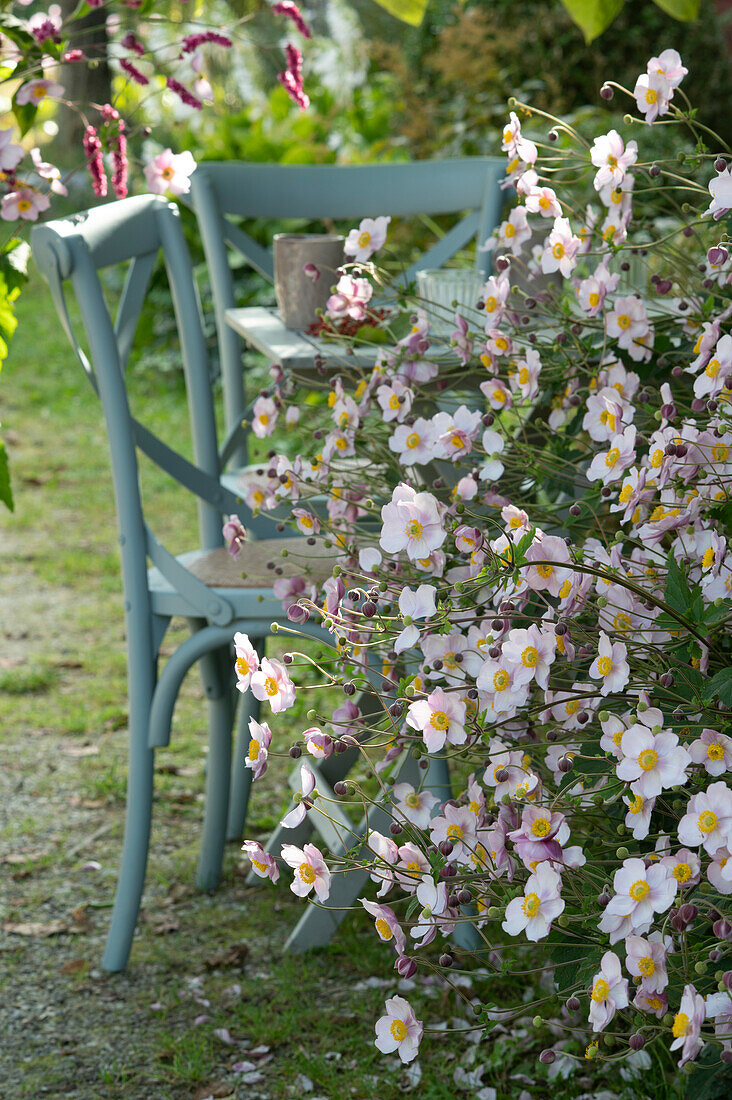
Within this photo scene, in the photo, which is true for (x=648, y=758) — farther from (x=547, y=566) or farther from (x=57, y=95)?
(x=57, y=95)

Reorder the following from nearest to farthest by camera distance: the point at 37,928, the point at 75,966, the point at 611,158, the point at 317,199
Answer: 1. the point at 611,158
2. the point at 75,966
3. the point at 37,928
4. the point at 317,199

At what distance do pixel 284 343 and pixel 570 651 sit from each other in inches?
36.9

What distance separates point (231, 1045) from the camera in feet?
5.91

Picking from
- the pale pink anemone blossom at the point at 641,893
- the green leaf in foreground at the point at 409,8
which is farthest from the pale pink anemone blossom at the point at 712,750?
the green leaf in foreground at the point at 409,8

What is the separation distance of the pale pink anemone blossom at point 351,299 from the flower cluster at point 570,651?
0.08 m

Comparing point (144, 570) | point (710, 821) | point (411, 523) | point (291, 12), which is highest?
point (291, 12)

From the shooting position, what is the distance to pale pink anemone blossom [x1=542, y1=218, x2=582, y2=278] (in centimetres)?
138

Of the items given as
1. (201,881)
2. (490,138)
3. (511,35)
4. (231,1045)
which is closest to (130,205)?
(201,881)

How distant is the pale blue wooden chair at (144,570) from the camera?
1.81m

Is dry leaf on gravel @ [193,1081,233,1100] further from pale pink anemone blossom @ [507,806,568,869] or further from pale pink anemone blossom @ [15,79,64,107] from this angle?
pale pink anemone blossom @ [15,79,64,107]

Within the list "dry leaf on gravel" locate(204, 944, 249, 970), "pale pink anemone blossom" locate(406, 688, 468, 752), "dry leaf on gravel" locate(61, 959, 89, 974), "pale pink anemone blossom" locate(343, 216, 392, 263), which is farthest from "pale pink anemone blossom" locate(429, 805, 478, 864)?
"dry leaf on gravel" locate(61, 959, 89, 974)

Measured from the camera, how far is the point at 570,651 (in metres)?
1.05

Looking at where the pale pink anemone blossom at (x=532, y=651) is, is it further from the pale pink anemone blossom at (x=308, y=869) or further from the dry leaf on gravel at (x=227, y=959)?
the dry leaf on gravel at (x=227, y=959)

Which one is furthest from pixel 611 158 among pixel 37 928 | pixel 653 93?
pixel 37 928
